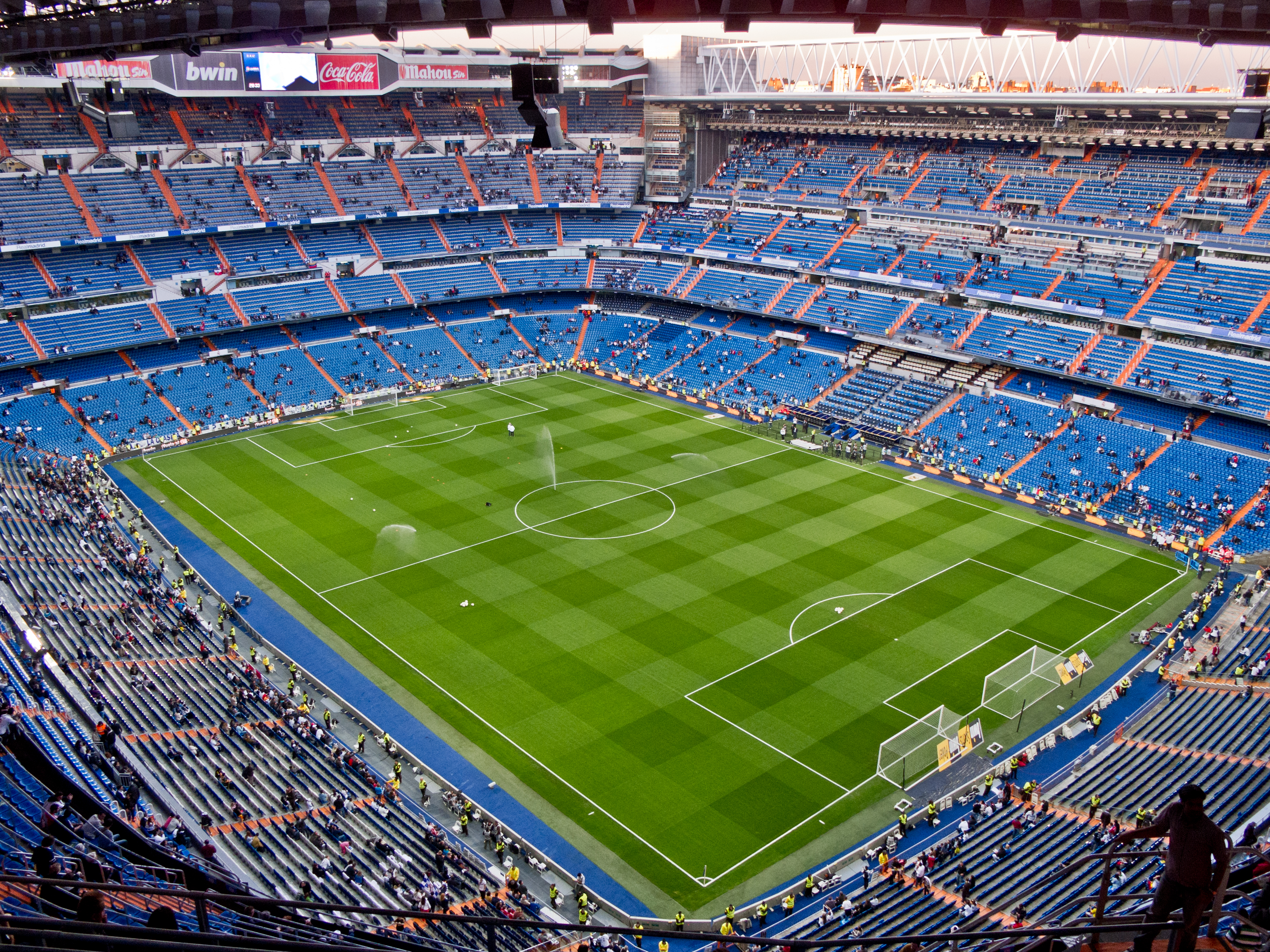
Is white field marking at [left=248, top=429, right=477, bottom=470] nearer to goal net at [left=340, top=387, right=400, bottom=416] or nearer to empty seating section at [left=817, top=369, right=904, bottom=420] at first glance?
goal net at [left=340, top=387, right=400, bottom=416]

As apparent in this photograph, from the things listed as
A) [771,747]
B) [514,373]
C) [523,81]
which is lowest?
[771,747]

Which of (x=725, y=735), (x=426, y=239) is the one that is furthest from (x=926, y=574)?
(x=426, y=239)

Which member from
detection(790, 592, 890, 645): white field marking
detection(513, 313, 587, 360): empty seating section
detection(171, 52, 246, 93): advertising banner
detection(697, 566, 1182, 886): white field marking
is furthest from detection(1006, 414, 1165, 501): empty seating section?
detection(171, 52, 246, 93): advertising banner

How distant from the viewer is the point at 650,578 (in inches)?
1528

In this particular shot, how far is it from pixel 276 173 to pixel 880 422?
46.6 meters

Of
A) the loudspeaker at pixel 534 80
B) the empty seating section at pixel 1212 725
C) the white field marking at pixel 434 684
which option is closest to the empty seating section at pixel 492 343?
the white field marking at pixel 434 684

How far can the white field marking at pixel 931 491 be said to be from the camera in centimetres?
4188

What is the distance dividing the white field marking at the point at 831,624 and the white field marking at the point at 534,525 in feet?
40.4

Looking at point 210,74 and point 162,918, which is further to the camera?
point 210,74

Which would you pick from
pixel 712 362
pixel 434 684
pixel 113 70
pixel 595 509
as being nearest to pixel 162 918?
pixel 434 684

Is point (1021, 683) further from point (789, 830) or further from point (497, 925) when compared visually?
point (497, 925)

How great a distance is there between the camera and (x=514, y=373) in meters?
67.9

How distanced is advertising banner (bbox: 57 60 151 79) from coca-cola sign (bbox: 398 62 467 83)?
18.1 m

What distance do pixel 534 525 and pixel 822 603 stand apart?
45.5 feet
